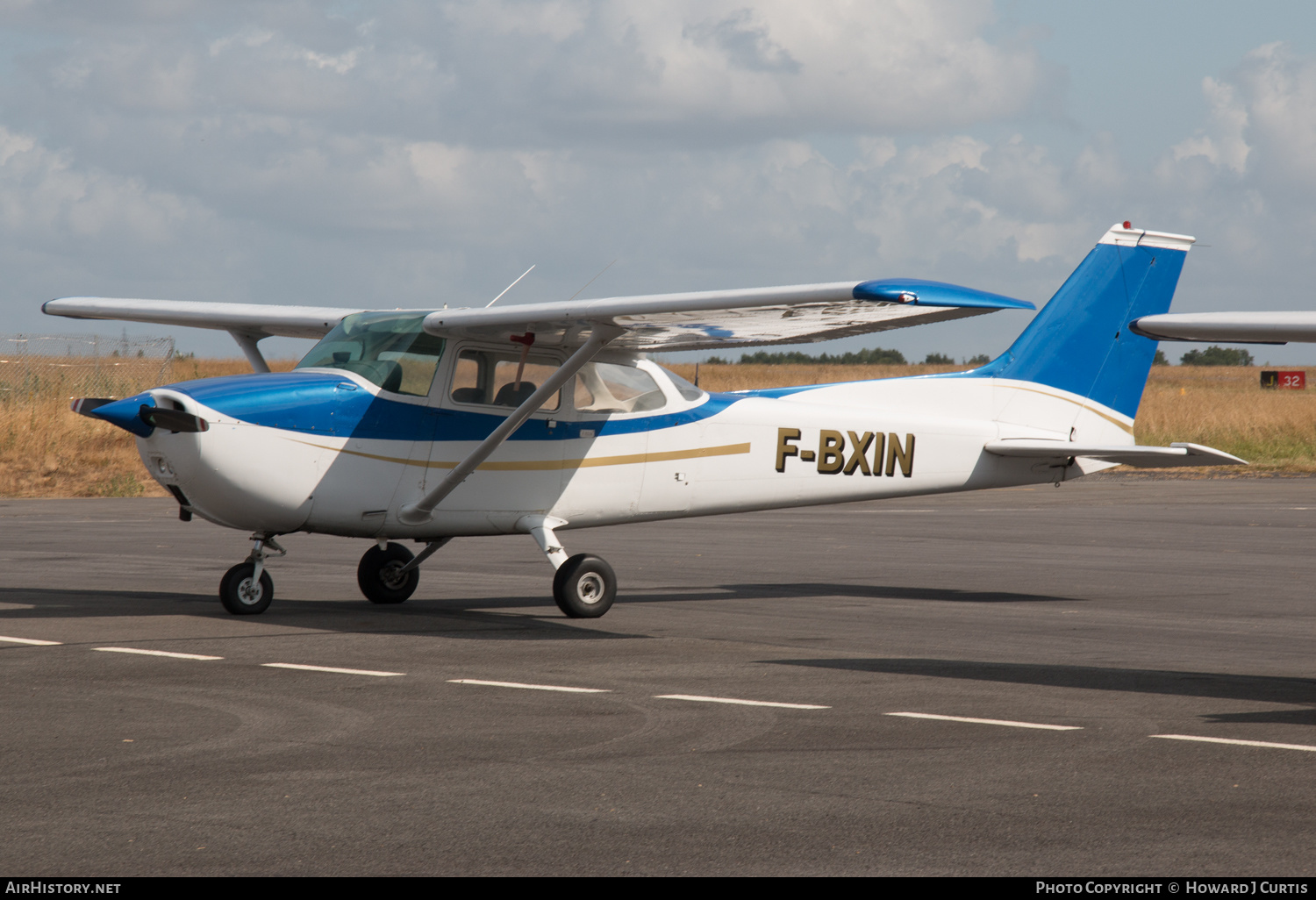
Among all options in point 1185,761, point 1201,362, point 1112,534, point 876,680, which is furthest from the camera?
point 1201,362

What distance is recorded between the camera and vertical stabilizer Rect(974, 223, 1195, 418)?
13375 millimetres

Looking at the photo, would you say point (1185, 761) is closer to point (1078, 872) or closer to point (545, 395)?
point (1078, 872)

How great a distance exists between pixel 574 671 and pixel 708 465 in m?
3.67

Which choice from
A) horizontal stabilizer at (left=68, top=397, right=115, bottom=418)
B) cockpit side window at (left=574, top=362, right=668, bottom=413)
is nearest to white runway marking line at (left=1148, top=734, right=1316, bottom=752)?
cockpit side window at (left=574, top=362, right=668, bottom=413)

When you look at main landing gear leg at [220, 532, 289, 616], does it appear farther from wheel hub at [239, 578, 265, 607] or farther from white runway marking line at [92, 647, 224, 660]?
white runway marking line at [92, 647, 224, 660]

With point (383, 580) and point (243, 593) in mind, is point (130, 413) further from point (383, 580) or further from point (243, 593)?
point (383, 580)

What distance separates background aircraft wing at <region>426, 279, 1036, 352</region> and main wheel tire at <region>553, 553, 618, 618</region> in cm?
170

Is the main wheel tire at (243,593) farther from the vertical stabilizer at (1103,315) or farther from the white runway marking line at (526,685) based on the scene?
the vertical stabilizer at (1103,315)

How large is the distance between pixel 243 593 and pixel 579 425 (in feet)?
9.13

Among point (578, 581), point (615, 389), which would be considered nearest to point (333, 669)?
point (578, 581)

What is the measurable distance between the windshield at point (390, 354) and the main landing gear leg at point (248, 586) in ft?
4.53

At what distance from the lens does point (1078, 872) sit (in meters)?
4.27

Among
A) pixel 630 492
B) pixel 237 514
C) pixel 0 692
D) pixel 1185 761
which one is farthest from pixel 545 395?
pixel 1185 761

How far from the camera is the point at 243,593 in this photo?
34.6 ft
